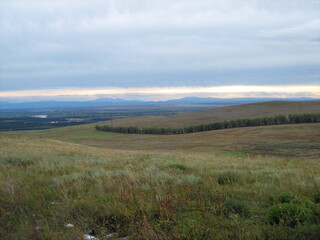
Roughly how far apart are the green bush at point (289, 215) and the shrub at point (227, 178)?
2.39 m

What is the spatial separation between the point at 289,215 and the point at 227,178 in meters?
2.88

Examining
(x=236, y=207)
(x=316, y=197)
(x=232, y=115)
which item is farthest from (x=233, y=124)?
(x=236, y=207)

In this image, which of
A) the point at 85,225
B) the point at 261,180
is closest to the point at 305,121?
the point at 261,180

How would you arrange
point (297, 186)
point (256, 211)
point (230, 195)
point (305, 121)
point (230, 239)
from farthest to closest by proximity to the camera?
point (305, 121), point (297, 186), point (230, 195), point (256, 211), point (230, 239)

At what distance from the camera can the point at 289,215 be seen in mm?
4520

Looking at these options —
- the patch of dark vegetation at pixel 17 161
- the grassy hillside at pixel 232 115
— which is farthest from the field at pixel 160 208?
the grassy hillside at pixel 232 115

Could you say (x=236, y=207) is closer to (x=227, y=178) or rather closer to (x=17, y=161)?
(x=227, y=178)

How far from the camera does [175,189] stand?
616 centimetres

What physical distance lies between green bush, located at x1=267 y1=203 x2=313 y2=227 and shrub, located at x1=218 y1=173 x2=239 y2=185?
2394 mm

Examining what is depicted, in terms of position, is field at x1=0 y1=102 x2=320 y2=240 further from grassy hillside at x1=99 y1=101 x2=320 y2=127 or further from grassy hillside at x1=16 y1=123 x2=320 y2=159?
grassy hillside at x1=99 y1=101 x2=320 y2=127

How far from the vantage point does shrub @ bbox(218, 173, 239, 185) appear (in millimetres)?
7127

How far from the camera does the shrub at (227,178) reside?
7.13 meters

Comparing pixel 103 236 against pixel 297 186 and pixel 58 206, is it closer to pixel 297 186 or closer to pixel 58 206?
pixel 58 206

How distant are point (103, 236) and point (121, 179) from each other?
9.78 ft
